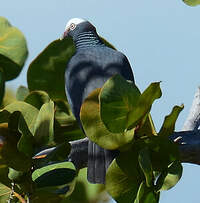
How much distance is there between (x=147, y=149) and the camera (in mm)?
675

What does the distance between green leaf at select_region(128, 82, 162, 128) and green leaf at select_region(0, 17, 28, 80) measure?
9.1 inches

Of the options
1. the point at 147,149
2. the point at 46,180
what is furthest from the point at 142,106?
the point at 46,180

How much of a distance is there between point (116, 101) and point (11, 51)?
0.24m

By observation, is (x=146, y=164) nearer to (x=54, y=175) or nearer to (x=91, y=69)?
(x=54, y=175)

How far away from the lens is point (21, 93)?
82 cm

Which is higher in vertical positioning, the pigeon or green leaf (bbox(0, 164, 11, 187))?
green leaf (bbox(0, 164, 11, 187))

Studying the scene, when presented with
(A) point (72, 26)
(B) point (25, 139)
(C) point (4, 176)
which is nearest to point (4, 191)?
(C) point (4, 176)

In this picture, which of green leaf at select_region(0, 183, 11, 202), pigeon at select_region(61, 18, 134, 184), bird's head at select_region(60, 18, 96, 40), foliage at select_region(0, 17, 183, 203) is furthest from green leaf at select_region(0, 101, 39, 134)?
bird's head at select_region(60, 18, 96, 40)

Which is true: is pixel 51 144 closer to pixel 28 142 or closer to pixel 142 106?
pixel 28 142

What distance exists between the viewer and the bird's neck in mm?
2145

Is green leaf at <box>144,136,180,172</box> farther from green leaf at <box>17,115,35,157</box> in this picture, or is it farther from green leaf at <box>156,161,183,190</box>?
green leaf at <box>17,115,35,157</box>

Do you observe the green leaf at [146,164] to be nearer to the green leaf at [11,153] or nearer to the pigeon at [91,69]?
the green leaf at [11,153]

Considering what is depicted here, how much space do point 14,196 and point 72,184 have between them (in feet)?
0.27

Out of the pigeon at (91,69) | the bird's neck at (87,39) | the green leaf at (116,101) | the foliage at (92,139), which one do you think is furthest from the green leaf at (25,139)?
the bird's neck at (87,39)
